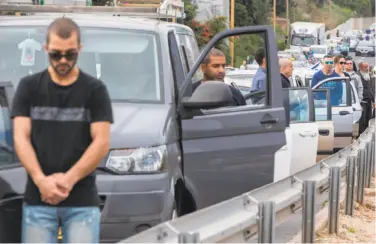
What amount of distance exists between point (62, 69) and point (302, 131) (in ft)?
22.5

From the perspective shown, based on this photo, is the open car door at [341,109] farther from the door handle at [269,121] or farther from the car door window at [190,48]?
the door handle at [269,121]

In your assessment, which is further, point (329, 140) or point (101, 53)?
point (329, 140)

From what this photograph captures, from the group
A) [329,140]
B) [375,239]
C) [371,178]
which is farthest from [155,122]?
[371,178]

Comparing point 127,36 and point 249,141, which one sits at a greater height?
point 127,36

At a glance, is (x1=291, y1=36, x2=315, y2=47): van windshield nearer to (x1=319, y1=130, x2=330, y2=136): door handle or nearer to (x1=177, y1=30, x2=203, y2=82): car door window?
(x1=319, y1=130, x2=330, y2=136): door handle

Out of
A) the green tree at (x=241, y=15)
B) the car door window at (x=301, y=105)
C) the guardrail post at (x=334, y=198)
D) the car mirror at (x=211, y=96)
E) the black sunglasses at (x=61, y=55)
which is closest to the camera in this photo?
the black sunglasses at (x=61, y=55)

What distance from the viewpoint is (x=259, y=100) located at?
8.91m

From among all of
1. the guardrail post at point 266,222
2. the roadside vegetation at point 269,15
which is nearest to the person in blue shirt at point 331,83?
the roadside vegetation at point 269,15

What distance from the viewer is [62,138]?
17.1 ft

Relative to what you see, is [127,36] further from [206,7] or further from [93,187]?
[206,7]

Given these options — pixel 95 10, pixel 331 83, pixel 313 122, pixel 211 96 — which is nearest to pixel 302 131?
pixel 313 122

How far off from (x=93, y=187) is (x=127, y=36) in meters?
3.25

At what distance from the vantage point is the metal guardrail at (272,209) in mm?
5457

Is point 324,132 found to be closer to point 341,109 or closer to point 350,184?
point 341,109
